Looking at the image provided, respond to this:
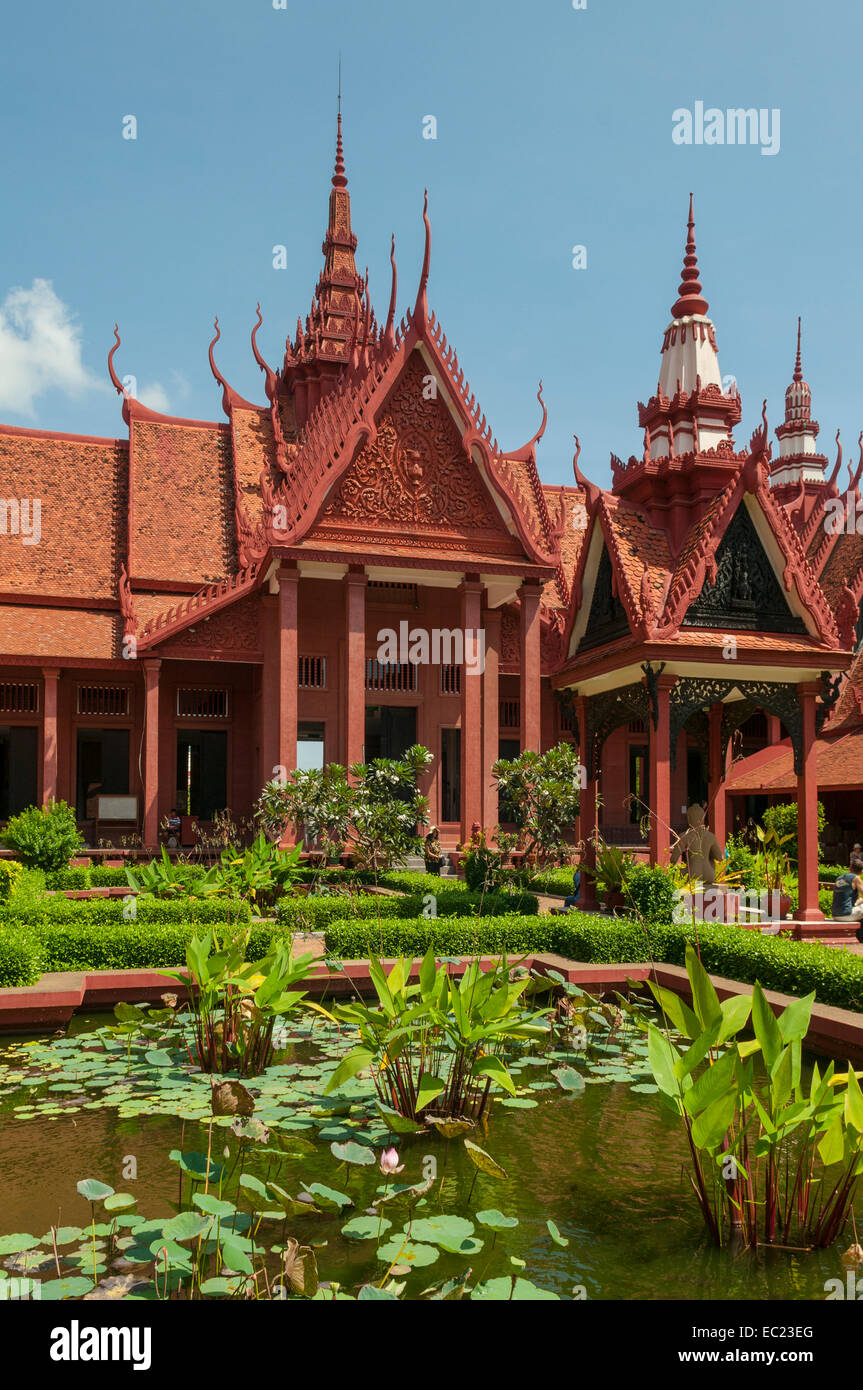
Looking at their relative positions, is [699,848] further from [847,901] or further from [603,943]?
[603,943]

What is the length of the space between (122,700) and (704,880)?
13006mm

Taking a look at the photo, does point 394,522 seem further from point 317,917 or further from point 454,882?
point 317,917

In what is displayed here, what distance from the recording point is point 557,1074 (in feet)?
17.2

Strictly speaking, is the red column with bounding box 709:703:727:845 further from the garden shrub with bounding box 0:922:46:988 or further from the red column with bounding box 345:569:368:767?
the garden shrub with bounding box 0:922:46:988

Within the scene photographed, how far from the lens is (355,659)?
17391mm

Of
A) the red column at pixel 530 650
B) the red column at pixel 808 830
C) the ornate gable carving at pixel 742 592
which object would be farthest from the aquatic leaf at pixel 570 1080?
the red column at pixel 530 650

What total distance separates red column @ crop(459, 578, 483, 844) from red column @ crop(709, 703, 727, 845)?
21.1 ft

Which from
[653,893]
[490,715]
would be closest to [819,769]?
[490,715]

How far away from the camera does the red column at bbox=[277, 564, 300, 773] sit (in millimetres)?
16922

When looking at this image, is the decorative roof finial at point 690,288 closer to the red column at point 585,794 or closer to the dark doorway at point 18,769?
the red column at point 585,794

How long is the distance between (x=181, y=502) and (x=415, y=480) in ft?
18.6

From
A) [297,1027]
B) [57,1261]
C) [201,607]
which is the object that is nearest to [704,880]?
[297,1027]

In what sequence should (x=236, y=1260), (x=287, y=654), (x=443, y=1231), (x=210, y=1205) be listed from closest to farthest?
1. (x=236, y=1260)
2. (x=210, y=1205)
3. (x=443, y=1231)
4. (x=287, y=654)

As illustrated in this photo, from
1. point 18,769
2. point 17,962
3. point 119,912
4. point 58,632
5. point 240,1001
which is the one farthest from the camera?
point 18,769
